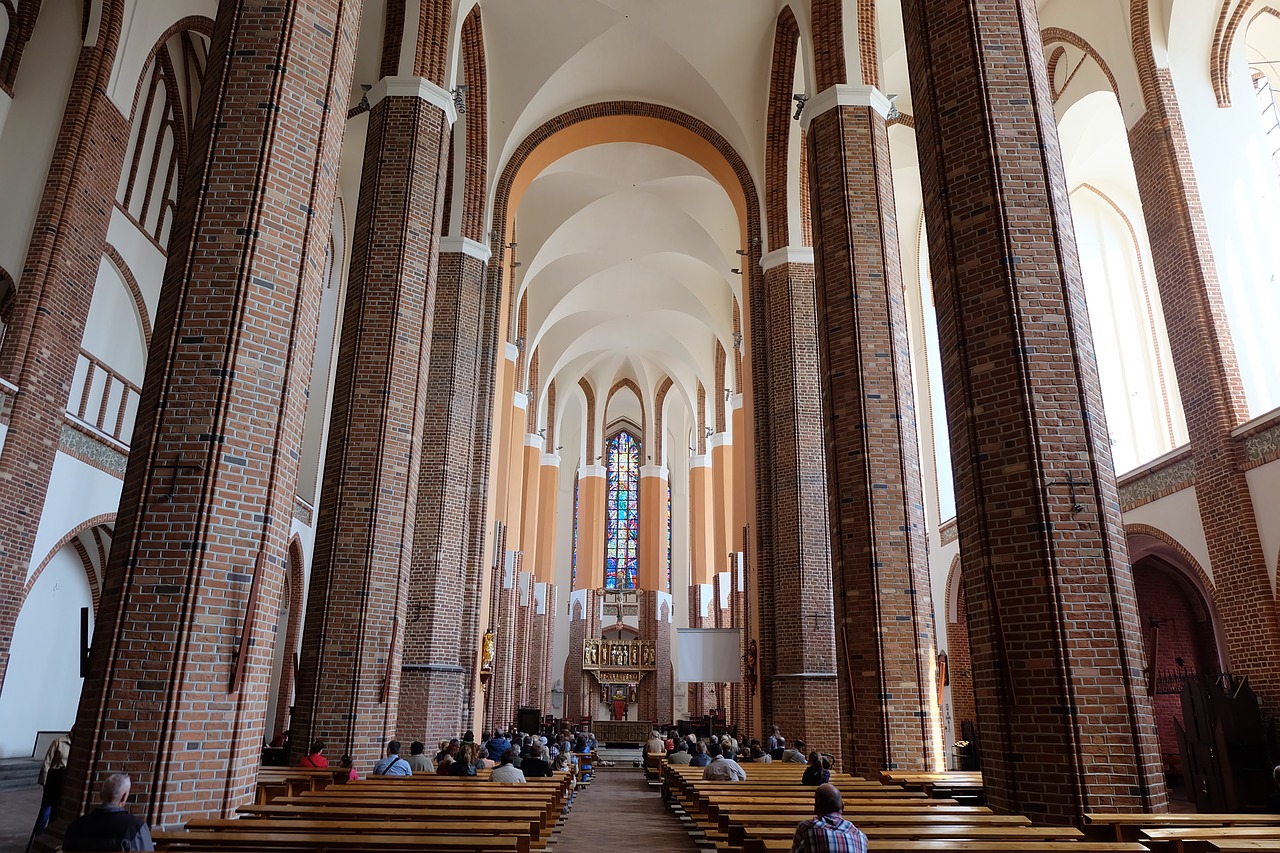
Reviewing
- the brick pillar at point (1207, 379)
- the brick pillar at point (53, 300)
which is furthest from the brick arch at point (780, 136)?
the brick pillar at point (53, 300)

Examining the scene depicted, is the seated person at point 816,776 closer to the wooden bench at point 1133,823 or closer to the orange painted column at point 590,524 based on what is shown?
the wooden bench at point 1133,823

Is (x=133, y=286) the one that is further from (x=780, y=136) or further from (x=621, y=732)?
(x=621, y=732)

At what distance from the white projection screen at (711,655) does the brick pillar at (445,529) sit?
539 cm

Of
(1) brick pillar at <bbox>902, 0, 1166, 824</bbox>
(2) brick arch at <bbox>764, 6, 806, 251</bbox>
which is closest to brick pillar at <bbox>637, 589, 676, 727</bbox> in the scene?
(2) brick arch at <bbox>764, 6, 806, 251</bbox>

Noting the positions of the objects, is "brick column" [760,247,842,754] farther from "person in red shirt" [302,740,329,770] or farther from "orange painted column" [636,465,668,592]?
"orange painted column" [636,465,668,592]

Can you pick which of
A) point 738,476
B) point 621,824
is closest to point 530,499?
point 738,476

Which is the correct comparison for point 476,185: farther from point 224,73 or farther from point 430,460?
point 224,73

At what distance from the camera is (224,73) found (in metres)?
6.06

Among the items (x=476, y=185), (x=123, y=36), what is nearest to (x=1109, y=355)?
(x=476, y=185)

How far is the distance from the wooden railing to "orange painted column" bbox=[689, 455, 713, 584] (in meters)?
19.8

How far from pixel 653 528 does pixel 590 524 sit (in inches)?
95.7

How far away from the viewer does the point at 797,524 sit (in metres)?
14.0

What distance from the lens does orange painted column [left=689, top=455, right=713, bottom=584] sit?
29.8m

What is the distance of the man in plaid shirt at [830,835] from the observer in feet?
11.3
